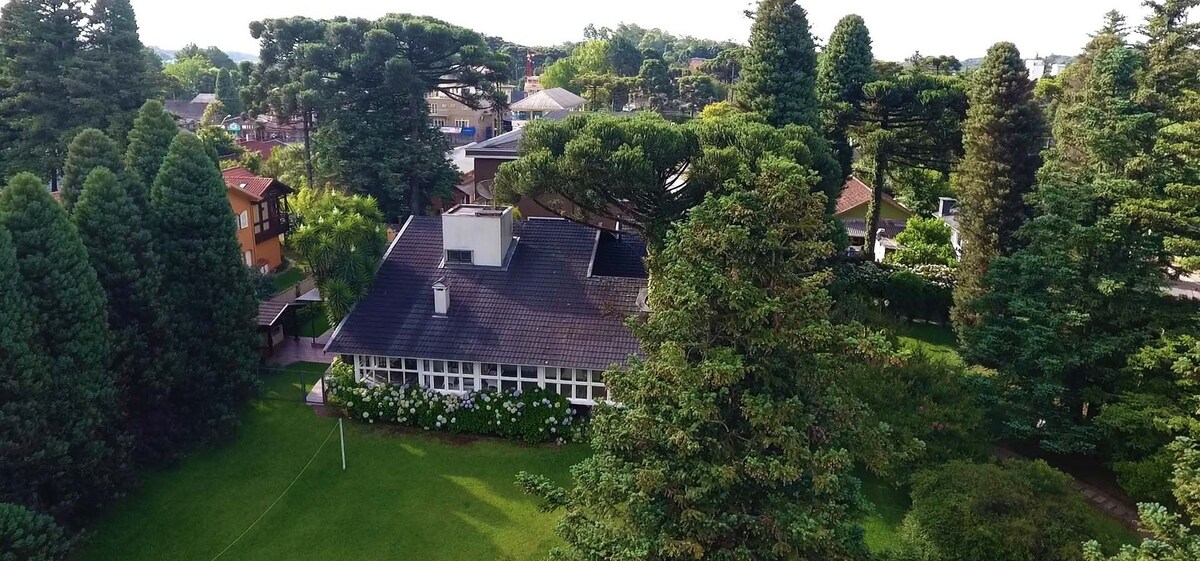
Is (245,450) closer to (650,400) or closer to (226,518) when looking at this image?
(226,518)

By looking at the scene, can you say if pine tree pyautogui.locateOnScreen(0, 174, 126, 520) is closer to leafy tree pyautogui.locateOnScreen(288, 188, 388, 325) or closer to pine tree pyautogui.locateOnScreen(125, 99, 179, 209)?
leafy tree pyautogui.locateOnScreen(288, 188, 388, 325)

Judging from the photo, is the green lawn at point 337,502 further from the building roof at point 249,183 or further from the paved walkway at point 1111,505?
the building roof at point 249,183

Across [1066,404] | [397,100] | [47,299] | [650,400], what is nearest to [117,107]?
[397,100]

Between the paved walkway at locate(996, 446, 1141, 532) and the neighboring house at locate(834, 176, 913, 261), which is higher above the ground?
the neighboring house at locate(834, 176, 913, 261)

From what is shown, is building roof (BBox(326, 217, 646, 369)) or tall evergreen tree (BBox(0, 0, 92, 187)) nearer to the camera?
building roof (BBox(326, 217, 646, 369))

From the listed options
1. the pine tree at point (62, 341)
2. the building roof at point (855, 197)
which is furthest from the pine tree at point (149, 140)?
the building roof at point (855, 197)

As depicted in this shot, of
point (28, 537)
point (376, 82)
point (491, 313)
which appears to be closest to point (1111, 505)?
point (491, 313)

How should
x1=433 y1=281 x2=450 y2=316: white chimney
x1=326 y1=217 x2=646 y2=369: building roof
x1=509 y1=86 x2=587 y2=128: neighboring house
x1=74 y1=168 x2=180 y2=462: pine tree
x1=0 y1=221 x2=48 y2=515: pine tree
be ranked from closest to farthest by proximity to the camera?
x1=0 y1=221 x2=48 y2=515: pine tree, x1=74 y1=168 x2=180 y2=462: pine tree, x1=326 y1=217 x2=646 y2=369: building roof, x1=433 y1=281 x2=450 y2=316: white chimney, x1=509 y1=86 x2=587 y2=128: neighboring house

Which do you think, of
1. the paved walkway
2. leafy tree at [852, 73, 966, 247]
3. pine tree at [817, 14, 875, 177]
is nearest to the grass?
pine tree at [817, 14, 875, 177]
